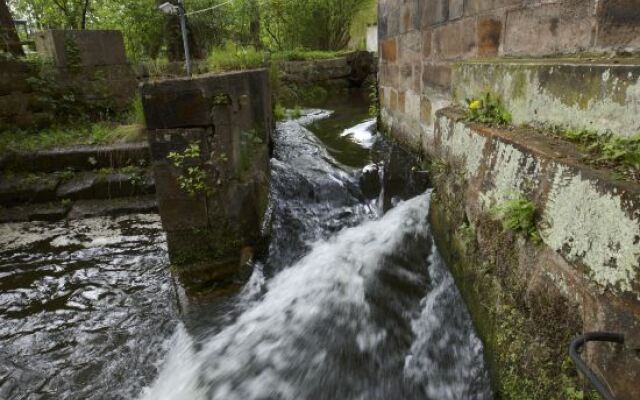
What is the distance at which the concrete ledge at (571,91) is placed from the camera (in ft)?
5.04

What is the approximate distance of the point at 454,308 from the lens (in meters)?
2.65

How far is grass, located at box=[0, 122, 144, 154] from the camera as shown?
5961 mm

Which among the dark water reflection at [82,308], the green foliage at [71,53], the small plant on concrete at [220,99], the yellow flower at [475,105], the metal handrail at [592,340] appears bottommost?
the dark water reflection at [82,308]

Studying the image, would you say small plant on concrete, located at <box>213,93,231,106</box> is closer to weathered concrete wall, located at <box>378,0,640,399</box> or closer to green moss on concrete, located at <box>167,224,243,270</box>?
green moss on concrete, located at <box>167,224,243,270</box>

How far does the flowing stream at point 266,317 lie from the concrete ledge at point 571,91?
4.18 ft

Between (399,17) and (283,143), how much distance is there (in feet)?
9.23

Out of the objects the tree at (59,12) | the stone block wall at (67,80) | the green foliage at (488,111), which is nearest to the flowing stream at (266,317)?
the green foliage at (488,111)

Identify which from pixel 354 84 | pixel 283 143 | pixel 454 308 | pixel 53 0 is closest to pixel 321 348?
pixel 454 308

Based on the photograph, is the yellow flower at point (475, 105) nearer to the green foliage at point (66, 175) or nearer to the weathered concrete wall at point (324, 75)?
the green foliage at point (66, 175)

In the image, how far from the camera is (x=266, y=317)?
3127 mm

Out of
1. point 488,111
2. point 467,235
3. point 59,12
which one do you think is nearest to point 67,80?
point 59,12

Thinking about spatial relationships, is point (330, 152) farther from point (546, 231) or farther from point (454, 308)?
point (546, 231)

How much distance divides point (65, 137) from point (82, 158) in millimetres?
913

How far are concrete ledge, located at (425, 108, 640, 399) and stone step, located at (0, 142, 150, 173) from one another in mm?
4823
